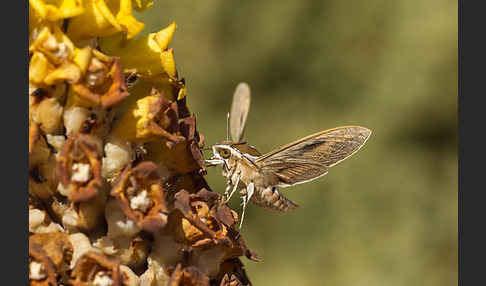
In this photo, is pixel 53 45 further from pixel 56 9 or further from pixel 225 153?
pixel 225 153

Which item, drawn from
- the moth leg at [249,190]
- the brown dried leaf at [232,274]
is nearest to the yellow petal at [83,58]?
the brown dried leaf at [232,274]

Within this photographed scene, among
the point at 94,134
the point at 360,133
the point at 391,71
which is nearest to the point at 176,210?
the point at 94,134

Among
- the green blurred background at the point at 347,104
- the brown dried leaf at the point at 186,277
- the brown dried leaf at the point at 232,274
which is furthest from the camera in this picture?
the green blurred background at the point at 347,104

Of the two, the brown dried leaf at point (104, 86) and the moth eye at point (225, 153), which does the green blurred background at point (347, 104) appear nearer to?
the moth eye at point (225, 153)

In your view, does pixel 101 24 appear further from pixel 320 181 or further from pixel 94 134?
pixel 320 181

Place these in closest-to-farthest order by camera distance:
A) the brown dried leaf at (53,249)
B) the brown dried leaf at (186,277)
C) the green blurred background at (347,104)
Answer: the brown dried leaf at (53,249)
the brown dried leaf at (186,277)
the green blurred background at (347,104)

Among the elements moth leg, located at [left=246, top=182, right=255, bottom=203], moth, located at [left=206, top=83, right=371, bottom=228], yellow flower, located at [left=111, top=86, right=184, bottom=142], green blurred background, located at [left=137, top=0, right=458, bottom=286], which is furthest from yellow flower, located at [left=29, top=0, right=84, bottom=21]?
green blurred background, located at [left=137, top=0, right=458, bottom=286]

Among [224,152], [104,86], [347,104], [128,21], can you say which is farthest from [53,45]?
[347,104]

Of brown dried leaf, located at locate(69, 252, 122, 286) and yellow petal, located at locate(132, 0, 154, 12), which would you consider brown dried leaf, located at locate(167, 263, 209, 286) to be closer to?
brown dried leaf, located at locate(69, 252, 122, 286)
